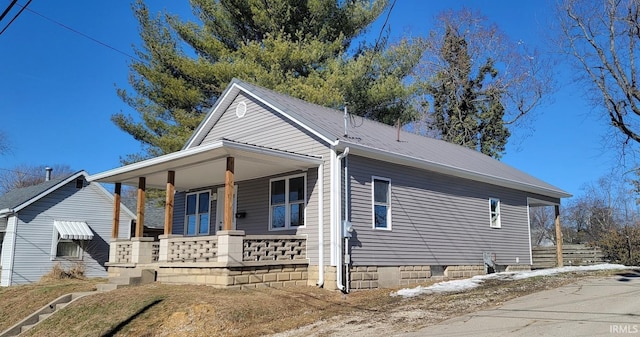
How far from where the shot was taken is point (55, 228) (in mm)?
21500

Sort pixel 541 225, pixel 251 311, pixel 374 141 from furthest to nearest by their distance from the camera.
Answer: pixel 541 225, pixel 374 141, pixel 251 311

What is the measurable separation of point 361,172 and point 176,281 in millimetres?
5060

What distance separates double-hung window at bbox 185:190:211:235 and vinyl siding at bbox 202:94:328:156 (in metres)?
1.87

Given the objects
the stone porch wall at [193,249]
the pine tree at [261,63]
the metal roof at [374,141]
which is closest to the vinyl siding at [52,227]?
the pine tree at [261,63]

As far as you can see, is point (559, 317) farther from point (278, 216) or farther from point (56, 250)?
point (56, 250)

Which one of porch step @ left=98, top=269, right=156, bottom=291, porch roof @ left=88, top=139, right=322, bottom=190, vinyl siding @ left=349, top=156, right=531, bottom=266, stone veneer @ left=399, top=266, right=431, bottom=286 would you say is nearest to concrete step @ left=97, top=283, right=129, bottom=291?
porch step @ left=98, top=269, right=156, bottom=291

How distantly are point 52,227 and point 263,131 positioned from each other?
1156 cm

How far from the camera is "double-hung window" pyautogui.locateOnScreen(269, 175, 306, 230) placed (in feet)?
45.1

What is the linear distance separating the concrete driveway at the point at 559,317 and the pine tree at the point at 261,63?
523 inches

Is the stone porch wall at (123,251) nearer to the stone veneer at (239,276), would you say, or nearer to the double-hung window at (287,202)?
the stone veneer at (239,276)

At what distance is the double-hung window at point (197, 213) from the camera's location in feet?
55.6

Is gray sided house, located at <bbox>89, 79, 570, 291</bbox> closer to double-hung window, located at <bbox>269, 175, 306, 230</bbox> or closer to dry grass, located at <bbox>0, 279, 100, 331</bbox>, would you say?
double-hung window, located at <bbox>269, 175, 306, 230</bbox>

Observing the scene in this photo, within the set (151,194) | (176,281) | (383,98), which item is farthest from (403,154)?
(151,194)

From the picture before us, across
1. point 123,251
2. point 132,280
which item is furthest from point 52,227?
point 132,280
